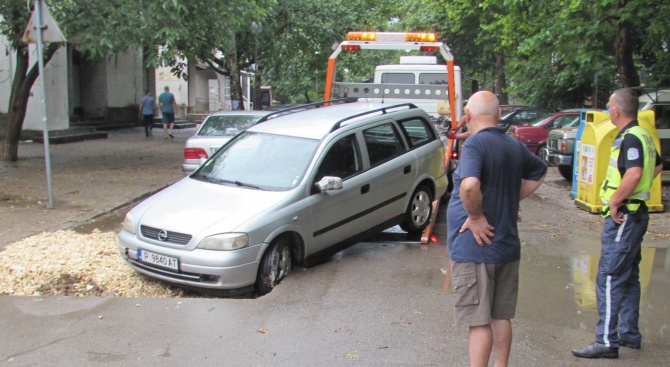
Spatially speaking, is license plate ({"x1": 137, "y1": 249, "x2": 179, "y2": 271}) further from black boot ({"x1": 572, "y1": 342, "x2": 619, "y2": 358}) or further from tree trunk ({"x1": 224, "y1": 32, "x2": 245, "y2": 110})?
tree trunk ({"x1": 224, "y1": 32, "x2": 245, "y2": 110})

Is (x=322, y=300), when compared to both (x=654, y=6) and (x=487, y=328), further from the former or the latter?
(x=654, y=6)

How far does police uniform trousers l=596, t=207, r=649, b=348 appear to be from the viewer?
4.07m

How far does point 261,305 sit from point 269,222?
0.80m

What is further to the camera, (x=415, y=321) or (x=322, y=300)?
(x=322, y=300)

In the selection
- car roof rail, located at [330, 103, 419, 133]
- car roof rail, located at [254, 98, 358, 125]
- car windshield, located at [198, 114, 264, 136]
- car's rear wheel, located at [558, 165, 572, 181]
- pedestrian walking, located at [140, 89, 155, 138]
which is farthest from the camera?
pedestrian walking, located at [140, 89, 155, 138]

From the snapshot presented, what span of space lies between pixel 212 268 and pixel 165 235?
1.96ft

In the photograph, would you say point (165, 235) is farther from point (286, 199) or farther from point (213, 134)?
point (213, 134)

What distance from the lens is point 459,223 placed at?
3363 mm

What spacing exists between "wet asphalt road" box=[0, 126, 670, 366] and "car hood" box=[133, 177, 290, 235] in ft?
2.21

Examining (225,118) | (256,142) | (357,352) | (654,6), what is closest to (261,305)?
(357,352)

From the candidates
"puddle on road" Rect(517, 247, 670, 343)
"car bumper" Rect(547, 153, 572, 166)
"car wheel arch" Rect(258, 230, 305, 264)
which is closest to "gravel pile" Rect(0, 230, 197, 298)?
"car wheel arch" Rect(258, 230, 305, 264)

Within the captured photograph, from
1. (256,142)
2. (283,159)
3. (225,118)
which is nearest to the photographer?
(283,159)

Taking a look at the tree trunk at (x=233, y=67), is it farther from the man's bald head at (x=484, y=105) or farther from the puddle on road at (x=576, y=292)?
the man's bald head at (x=484, y=105)

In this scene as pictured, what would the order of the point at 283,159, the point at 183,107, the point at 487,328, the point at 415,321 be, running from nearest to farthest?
the point at 487,328 → the point at 415,321 → the point at 283,159 → the point at 183,107
